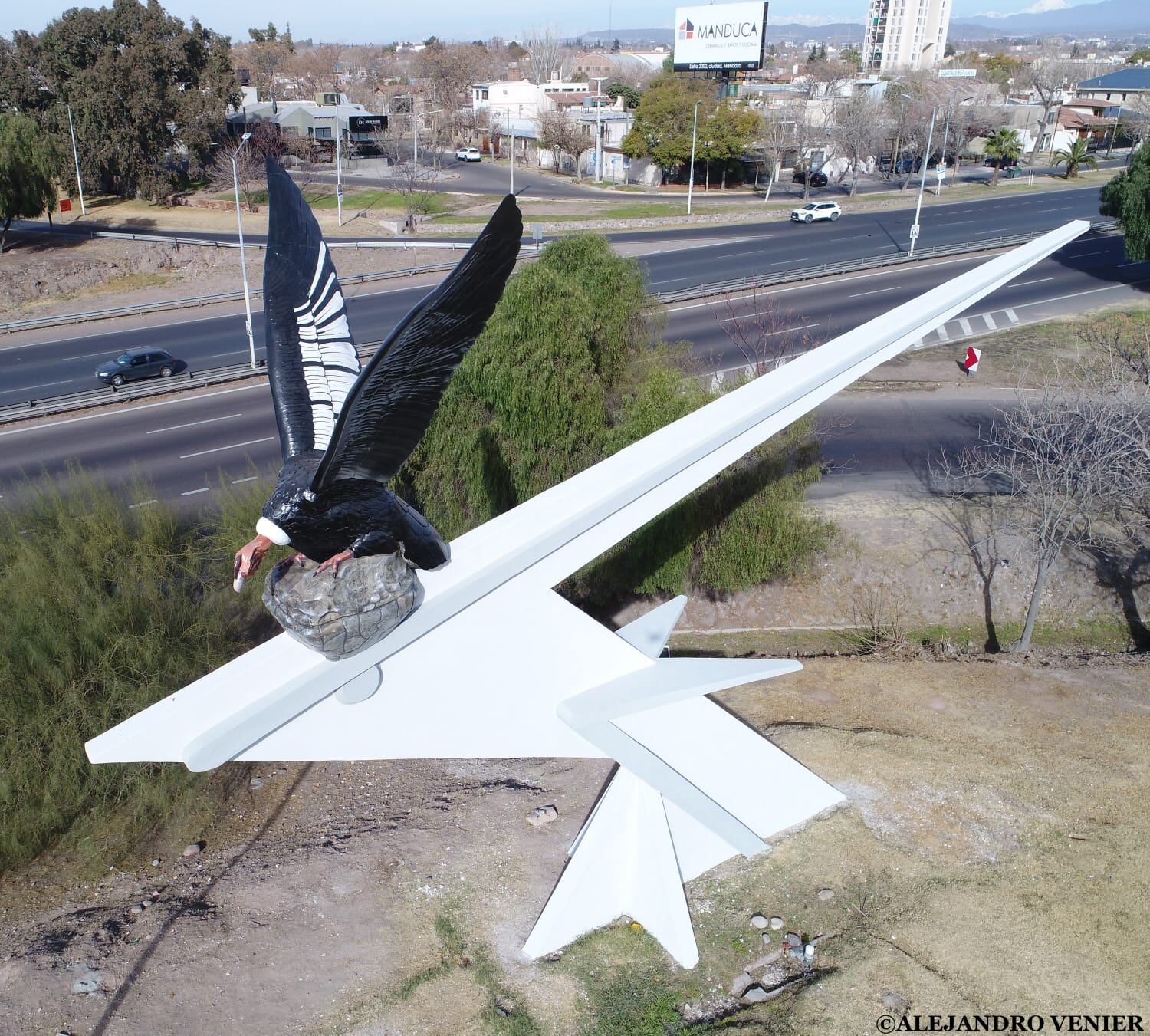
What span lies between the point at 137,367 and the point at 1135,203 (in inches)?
1505

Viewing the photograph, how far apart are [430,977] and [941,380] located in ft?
85.1

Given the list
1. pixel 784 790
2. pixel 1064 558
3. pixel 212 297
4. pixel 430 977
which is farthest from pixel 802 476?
pixel 212 297

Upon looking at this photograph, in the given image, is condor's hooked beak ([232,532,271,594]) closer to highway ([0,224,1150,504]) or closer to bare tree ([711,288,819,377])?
highway ([0,224,1150,504])

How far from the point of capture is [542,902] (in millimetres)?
11445

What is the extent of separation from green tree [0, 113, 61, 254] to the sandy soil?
4194 cm

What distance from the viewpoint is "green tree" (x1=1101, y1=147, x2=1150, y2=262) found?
121 feet

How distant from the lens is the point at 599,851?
1084 centimetres

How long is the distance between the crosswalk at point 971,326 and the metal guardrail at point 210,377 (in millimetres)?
6520

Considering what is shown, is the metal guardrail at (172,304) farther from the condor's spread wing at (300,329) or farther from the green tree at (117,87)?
the condor's spread wing at (300,329)

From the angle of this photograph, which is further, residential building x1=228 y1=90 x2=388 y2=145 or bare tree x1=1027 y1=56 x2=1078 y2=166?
bare tree x1=1027 y1=56 x2=1078 y2=166

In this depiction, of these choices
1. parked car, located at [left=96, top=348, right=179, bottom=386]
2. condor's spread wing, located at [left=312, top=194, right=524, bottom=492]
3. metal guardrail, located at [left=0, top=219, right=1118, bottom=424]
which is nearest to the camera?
condor's spread wing, located at [left=312, top=194, right=524, bottom=492]

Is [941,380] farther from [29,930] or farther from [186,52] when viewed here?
[186,52]

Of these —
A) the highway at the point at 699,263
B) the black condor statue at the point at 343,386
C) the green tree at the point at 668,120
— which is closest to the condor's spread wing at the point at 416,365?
the black condor statue at the point at 343,386

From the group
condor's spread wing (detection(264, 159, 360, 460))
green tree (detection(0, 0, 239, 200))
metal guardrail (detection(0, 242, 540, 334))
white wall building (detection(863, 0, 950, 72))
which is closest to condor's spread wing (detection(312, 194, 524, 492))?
condor's spread wing (detection(264, 159, 360, 460))
